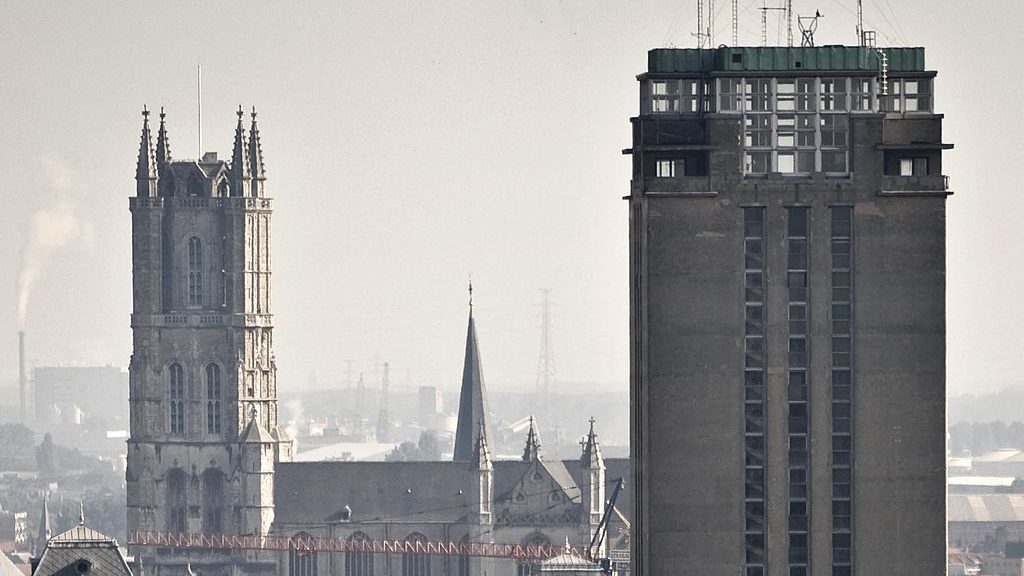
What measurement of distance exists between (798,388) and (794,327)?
241 cm

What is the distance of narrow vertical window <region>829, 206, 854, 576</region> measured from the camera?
14200 centimetres

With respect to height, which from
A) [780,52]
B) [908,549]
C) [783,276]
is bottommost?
[908,549]

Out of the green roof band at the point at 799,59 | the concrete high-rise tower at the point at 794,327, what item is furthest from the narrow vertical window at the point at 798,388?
the green roof band at the point at 799,59

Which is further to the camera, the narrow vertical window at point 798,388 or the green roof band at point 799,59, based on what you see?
the green roof band at point 799,59

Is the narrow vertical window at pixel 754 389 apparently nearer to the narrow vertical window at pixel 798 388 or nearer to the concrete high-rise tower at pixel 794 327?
the concrete high-rise tower at pixel 794 327

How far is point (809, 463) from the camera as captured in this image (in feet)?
466

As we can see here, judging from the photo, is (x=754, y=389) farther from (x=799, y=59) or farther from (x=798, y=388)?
(x=799, y=59)

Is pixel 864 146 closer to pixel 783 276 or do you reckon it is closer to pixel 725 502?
pixel 783 276

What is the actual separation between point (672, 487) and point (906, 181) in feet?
49.7

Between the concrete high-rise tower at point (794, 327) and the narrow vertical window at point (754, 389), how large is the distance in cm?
6

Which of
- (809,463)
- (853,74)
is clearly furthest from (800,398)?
(853,74)

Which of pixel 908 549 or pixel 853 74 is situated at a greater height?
pixel 853 74

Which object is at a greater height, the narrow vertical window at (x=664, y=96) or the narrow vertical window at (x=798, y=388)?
the narrow vertical window at (x=664, y=96)

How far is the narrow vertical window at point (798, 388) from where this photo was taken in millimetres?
142000
